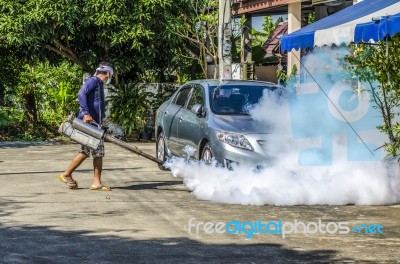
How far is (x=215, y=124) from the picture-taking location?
14.8 m

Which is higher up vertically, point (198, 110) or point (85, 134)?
point (198, 110)

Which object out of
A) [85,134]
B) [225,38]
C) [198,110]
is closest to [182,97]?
[198,110]

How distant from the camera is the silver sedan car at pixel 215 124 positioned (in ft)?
46.7

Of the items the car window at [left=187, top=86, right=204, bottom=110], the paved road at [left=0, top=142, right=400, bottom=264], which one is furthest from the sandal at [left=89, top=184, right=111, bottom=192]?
the car window at [left=187, top=86, right=204, bottom=110]

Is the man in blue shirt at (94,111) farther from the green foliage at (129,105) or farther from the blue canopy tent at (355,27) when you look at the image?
the green foliage at (129,105)

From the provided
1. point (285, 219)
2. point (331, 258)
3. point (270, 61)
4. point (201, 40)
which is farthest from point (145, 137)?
point (331, 258)

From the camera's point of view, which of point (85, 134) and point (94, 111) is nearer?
point (85, 134)

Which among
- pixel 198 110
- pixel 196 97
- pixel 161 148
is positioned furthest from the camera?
pixel 161 148

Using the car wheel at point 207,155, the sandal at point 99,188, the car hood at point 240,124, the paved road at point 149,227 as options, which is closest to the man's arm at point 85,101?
the sandal at point 99,188

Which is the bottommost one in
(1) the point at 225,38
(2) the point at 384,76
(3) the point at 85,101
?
(3) the point at 85,101

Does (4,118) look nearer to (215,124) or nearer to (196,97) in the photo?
(196,97)

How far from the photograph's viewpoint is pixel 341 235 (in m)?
10.7

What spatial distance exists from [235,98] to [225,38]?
5097 millimetres

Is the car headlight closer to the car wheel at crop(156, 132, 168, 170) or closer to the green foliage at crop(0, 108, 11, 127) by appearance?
the car wheel at crop(156, 132, 168, 170)
